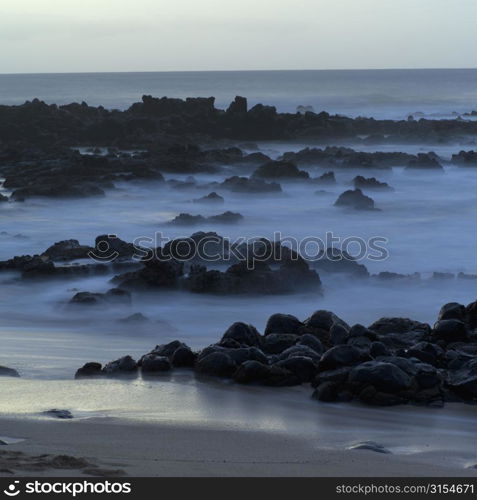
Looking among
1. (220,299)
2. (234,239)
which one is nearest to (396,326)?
(220,299)

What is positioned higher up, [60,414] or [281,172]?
[281,172]

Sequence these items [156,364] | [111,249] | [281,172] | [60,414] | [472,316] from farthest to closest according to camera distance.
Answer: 1. [281,172]
2. [111,249]
3. [472,316]
4. [156,364]
5. [60,414]

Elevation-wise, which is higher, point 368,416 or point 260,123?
point 260,123

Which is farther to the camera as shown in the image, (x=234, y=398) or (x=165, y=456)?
(x=234, y=398)

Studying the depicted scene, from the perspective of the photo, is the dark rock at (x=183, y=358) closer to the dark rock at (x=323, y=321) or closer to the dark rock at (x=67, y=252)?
the dark rock at (x=323, y=321)

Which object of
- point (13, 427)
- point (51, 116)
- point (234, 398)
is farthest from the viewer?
point (51, 116)

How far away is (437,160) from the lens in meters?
25.0

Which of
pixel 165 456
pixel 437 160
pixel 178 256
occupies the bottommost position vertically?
pixel 165 456

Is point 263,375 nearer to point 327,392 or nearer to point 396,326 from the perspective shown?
point 327,392

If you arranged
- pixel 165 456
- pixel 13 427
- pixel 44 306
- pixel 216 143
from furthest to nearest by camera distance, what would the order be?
1. pixel 216 143
2. pixel 44 306
3. pixel 13 427
4. pixel 165 456

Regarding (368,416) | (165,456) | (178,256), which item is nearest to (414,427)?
(368,416)
